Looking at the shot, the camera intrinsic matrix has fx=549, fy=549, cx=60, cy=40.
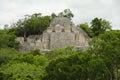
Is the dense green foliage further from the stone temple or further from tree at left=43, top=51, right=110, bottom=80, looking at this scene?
the stone temple

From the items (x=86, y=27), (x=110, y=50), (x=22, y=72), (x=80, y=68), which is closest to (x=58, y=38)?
(x=86, y=27)

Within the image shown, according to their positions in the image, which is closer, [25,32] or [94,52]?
[94,52]

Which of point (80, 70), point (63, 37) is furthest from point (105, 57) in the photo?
point (63, 37)

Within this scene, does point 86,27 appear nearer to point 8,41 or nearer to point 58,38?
point 58,38

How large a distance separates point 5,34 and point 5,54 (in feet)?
53.7

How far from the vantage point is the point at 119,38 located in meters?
53.3

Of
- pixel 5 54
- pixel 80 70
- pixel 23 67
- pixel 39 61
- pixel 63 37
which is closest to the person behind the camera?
pixel 80 70

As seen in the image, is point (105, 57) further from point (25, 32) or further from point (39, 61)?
point (25, 32)

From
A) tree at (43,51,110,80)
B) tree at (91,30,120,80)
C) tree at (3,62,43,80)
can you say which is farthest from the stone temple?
tree at (43,51,110,80)

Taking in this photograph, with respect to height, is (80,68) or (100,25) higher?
(100,25)

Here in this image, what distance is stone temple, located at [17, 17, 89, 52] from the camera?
9462 cm

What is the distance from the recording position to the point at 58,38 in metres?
95.1

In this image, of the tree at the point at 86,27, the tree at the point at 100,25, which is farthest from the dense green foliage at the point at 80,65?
the tree at the point at 86,27

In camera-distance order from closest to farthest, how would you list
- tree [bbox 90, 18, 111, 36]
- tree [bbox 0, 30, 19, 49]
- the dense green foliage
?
the dense green foliage, tree [bbox 0, 30, 19, 49], tree [bbox 90, 18, 111, 36]
